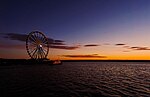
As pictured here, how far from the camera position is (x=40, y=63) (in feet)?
433

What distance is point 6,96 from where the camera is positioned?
21266 mm

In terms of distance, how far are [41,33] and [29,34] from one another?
838 cm

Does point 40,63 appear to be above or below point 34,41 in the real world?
below

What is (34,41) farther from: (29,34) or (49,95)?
(49,95)

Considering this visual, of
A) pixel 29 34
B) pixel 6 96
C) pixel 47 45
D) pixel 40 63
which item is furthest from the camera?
pixel 40 63

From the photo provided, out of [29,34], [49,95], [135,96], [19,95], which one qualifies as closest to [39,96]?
[49,95]

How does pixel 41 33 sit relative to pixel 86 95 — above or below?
above

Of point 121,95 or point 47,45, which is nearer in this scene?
point 121,95

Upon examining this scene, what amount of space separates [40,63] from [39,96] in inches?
4456

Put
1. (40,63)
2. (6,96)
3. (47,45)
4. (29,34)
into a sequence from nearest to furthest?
1. (6,96)
2. (29,34)
3. (47,45)
4. (40,63)

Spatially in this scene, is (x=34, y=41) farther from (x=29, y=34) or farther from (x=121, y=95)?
(x=121, y=95)

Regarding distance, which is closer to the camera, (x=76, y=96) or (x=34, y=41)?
(x=76, y=96)

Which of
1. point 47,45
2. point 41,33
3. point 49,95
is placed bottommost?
point 49,95

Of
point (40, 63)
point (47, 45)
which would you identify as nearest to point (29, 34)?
point (47, 45)
